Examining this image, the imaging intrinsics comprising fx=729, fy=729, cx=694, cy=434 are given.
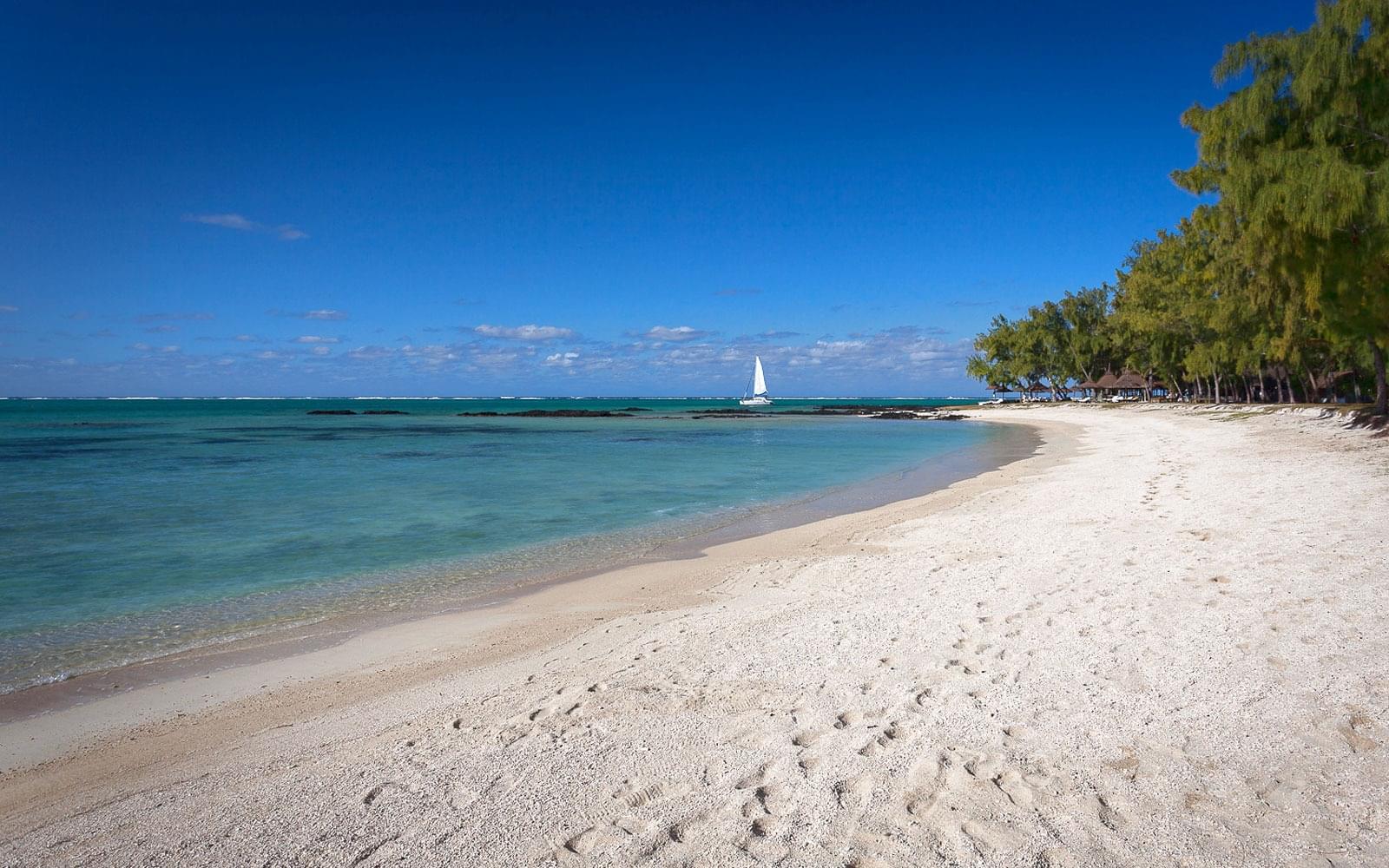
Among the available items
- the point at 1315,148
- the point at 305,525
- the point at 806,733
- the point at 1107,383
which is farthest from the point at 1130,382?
the point at 806,733

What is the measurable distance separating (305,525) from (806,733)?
12764 mm

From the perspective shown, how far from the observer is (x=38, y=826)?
3551 mm

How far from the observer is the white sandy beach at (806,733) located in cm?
305

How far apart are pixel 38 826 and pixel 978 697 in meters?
4.93

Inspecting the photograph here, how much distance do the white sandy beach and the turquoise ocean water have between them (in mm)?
2201

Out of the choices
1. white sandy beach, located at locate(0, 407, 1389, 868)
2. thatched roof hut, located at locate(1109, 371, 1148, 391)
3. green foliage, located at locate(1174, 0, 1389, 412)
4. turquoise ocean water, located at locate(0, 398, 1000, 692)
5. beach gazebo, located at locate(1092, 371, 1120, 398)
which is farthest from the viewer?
beach gazebo, located at locate(1092, 371, 1120, 398)

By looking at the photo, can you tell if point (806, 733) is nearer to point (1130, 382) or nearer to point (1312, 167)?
Answer: point (1312, 167)

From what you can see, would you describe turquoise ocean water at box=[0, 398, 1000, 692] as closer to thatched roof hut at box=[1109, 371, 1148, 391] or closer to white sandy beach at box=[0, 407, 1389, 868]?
white sandy beach at box=[0, 407, 1389, 868]

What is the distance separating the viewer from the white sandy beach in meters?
3.05

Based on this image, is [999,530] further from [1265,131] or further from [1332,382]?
[1332,382]

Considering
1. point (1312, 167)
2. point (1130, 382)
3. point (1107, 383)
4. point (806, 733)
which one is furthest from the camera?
point (1107, 383)

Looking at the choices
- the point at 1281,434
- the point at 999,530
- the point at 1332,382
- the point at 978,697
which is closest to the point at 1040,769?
the point at 978,697

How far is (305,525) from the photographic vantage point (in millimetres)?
13875

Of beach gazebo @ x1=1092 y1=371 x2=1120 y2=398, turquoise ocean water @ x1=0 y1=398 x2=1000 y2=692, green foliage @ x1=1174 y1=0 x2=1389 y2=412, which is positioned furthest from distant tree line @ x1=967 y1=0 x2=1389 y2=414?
beach gazebo @ x1=1092 y1=371 x2=1120 y2=398
